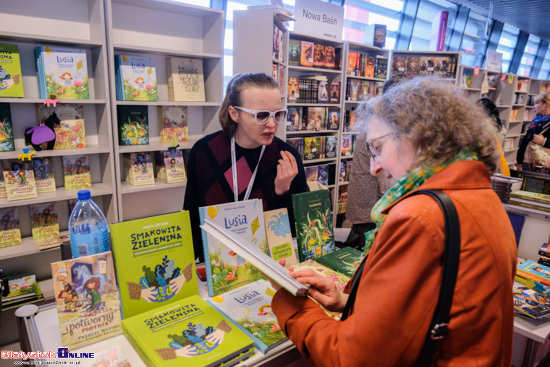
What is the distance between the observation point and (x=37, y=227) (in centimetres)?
296

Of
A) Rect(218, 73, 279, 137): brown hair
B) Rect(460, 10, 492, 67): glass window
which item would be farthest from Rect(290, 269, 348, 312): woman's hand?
Rect(460, 10, 492, 67): glass window

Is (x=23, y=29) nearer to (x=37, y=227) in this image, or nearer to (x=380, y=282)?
(x=37, y=227)

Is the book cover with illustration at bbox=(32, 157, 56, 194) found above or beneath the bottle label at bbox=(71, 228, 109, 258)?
beneath

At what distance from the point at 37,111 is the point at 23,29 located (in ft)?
2.02

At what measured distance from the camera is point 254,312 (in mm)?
1206

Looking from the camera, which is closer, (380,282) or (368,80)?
(380,282)

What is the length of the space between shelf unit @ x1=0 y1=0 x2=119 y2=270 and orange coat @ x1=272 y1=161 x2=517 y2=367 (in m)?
2.70

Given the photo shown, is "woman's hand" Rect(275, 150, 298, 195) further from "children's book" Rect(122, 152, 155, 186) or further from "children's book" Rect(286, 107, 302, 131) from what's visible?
"children's book" Rect(286, 107, 302, 131)

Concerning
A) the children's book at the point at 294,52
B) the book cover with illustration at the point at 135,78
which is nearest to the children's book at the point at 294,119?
the children's book at the point at 294,52

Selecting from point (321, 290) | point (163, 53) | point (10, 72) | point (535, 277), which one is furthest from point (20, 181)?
point (535, 277)

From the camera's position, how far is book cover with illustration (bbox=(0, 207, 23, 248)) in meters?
2.80

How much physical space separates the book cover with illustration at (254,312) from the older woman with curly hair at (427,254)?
16 centimetres

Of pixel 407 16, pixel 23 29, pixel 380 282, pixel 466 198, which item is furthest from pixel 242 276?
pixel 407 16

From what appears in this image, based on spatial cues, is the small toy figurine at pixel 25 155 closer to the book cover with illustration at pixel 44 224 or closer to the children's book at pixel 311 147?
the book cover with illustration at pixel 44 224
